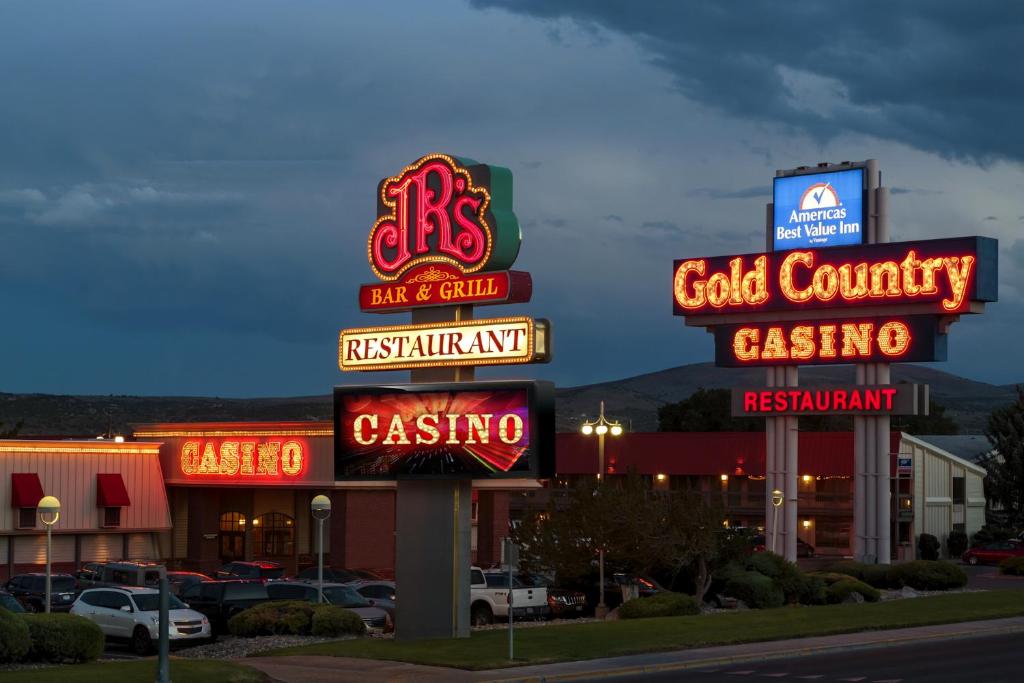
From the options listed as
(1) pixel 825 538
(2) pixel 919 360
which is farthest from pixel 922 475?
(2) pixel 919 360

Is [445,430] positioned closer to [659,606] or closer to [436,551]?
[436,551]

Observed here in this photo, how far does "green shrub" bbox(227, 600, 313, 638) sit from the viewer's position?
3700 cm

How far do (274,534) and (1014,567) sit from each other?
32.4 metres

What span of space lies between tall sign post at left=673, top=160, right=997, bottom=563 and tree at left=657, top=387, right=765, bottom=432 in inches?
3057

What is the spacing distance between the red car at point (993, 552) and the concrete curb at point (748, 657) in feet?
118

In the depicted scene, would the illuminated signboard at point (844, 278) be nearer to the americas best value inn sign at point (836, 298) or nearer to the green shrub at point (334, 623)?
the americas best value inn sign at point (836, 298)

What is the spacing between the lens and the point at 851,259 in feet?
201

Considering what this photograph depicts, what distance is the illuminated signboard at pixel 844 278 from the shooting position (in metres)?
58.2

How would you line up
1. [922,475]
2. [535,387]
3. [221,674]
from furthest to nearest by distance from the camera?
[922,475]
[535,387]
[221,674]

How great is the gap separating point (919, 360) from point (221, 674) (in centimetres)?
3934

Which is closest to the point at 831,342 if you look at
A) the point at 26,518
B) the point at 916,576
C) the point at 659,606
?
the point at 916,576

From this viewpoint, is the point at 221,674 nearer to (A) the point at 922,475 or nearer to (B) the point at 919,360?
(B) the point at 919,360

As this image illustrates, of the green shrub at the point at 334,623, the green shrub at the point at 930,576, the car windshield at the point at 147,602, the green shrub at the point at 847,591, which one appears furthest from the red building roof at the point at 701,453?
the car windshield at the point at 147,602

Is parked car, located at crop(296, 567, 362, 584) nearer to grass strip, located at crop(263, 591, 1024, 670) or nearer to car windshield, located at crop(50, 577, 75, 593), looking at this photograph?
car windshield, located at crop(50, 577, 75, 593)
